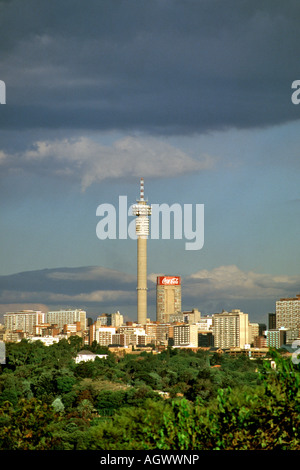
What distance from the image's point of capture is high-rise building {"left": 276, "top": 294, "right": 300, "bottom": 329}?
12788cm

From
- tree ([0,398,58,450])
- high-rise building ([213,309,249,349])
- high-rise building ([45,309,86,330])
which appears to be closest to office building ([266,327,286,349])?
high-rise building ([213,309,249,349])

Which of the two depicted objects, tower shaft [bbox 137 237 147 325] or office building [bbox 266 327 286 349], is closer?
office building [bbox 266 327 286 349]

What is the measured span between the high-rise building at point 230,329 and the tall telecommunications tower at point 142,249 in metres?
11.6

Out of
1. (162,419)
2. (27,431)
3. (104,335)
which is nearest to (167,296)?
(104,335)

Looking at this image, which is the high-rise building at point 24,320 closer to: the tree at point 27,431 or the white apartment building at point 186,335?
the white apartment building at point 186,335

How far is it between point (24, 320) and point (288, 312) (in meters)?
50.6

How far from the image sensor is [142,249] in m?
126

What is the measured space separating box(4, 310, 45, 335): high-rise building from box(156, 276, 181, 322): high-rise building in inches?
876

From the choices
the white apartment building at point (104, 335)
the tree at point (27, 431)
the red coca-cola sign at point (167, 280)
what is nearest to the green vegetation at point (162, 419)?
the tree at point (27, 431)

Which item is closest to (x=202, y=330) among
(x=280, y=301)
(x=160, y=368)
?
(x=280, y=301)

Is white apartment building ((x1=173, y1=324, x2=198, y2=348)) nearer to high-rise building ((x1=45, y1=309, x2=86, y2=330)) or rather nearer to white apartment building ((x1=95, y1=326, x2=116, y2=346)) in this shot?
white apartment building ((x1=95, y1=326, x2=116, y2=346))

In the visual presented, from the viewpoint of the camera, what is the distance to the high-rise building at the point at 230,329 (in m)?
126

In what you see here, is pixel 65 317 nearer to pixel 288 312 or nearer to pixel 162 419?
pixel 288 312

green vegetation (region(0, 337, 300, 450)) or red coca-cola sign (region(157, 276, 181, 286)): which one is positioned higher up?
red coca-cola sign (region(157, 276, 181, 286))
